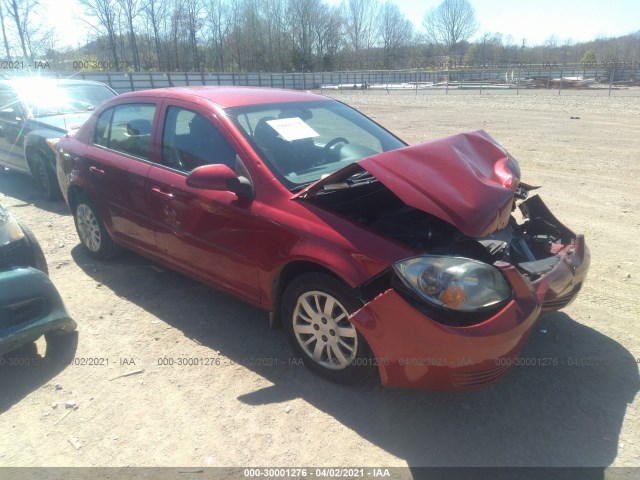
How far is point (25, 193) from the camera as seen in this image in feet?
26.0

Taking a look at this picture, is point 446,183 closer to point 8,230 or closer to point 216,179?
point 216,179

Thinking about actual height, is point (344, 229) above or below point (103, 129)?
below

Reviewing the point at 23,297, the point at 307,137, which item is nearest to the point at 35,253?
the point at 23,297

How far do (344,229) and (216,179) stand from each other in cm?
87

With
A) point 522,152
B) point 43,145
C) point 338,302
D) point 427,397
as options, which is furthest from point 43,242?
point 522,152

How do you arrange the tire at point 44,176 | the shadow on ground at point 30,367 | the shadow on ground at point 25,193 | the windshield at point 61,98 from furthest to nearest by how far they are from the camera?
1. the windshield at point 61,98
2. the tire at point 44,176
3. the shadow on ground at point 25,193
4. the shadow on ground at point 30,367

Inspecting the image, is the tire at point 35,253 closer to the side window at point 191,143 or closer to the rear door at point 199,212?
the rear door at point 199,212

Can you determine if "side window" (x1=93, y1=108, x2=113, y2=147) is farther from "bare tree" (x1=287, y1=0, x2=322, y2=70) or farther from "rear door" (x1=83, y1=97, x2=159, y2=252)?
"bare tree" (x1=287, y1=0, x2=322, y2=70)

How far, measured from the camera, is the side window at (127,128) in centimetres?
402

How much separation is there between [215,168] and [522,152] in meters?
8.96

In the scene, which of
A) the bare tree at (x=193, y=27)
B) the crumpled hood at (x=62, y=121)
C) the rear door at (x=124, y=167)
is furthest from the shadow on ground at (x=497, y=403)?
the bare tree at (x=193, y=27)

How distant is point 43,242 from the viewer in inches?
219

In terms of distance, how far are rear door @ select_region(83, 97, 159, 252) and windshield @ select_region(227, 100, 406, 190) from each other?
3.26 feet

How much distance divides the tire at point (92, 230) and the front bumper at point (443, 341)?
3.13 metres
